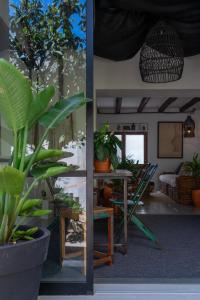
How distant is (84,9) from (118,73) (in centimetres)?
377

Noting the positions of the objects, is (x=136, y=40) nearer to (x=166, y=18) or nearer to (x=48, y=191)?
(x=166, y=18)

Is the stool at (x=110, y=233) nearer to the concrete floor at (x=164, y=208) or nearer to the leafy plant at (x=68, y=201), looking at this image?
the leafy plant at (x=68, y=201)

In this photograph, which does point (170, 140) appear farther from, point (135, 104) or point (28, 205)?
point (28, 205)

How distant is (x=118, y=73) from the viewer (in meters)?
6.07

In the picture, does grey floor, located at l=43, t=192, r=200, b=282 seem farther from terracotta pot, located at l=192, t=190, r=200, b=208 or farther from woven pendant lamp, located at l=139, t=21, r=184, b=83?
woven pendant lamp, located at l=139, t=21, r=184, b=83

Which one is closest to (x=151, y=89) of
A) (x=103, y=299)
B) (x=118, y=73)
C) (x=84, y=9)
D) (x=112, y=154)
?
(x=118, y=73)

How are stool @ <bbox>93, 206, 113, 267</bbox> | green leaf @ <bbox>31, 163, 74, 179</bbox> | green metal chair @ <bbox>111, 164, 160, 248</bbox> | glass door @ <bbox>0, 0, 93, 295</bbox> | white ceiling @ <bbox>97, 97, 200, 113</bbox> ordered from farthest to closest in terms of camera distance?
white ceiling @ <bbox>97, 97, 200, 113</bbox> < green metal chair @ <bbox>111, 164, 160, 248</bbox> < stool @ <bbox>93, 206, 113, 267</bbox> < glass door @ <bbox>0, 0, 93, 295</bbox> < green leaf @ <bbox>31, 163, 74, 179</bbox>

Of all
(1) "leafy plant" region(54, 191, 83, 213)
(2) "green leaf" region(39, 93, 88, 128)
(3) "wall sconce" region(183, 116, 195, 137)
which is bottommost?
(1) "leafy plant" region(54, 191, 83, 213)

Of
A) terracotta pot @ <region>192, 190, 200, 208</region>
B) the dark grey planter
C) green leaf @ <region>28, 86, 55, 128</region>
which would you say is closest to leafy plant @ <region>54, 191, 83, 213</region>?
the dark grey planter

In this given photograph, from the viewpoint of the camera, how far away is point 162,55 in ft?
15.6

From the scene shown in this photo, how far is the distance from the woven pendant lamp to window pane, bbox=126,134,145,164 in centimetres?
A: 626

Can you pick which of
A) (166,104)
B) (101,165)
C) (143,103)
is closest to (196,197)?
(143,103)

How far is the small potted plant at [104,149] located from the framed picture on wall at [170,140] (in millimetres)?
8023

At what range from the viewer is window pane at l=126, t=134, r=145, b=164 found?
37.7 feet
